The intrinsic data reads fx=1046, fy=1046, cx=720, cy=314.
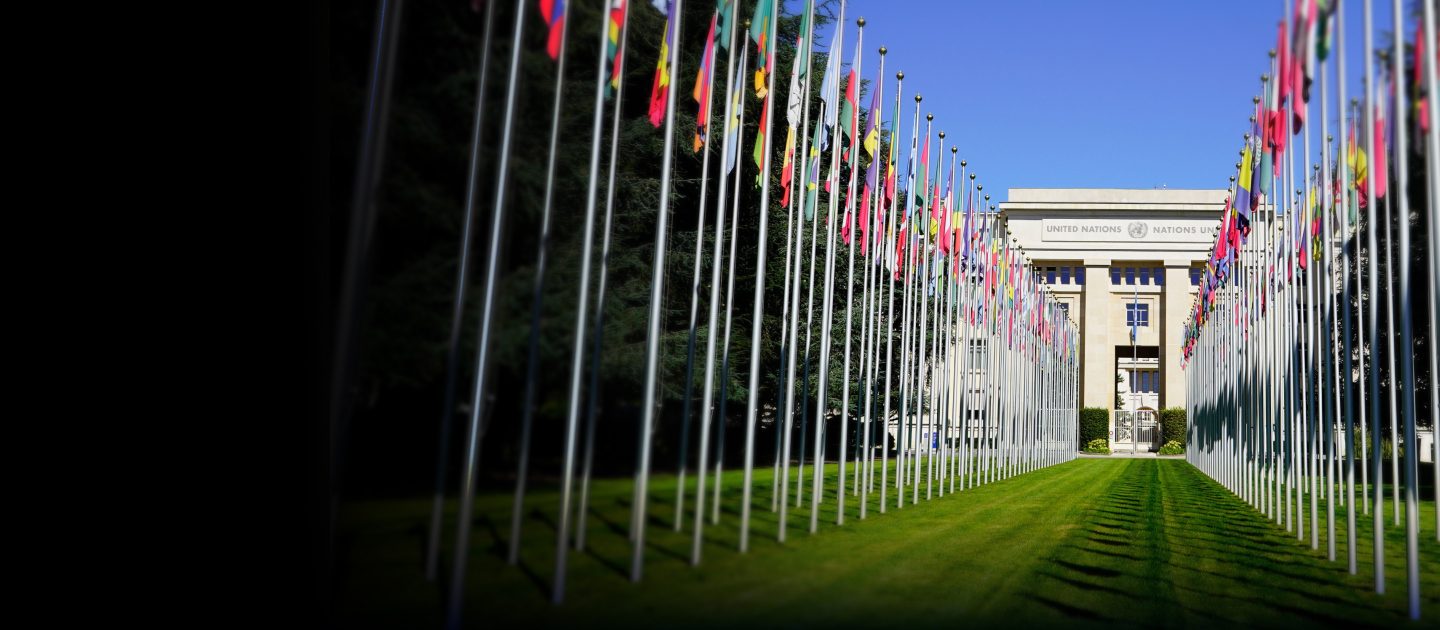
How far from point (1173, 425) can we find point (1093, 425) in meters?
4.59

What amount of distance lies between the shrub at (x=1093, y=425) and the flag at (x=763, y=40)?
58.0 m

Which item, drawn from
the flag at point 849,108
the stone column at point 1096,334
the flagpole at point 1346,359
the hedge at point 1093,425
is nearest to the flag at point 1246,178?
the flagpole at point 1346,359

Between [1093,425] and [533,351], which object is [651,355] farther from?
[1093,425]

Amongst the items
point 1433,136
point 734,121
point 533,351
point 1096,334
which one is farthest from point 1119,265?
point 533,351

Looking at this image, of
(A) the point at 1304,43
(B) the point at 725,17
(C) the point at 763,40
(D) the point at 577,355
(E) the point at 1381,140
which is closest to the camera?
(D) the point at 577,355

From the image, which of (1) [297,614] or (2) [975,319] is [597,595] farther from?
(2) [975,319]

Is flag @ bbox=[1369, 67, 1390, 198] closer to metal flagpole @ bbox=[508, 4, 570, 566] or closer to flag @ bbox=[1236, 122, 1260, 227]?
flag @ bbox=[1236, 122, 1260, 227]

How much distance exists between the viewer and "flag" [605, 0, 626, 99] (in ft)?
27.5

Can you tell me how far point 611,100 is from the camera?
9430 mm

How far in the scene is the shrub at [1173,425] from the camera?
63219mm

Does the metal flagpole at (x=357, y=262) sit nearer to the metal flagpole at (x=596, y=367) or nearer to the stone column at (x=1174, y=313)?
the metal flagpole at (x=596, y=367)

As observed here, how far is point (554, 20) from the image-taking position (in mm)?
7629

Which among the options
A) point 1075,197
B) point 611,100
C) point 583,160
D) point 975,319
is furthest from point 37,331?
point 1075,197

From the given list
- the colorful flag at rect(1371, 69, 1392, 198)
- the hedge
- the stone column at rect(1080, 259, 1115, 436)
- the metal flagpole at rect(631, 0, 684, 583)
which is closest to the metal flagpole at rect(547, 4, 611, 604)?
the metal flagpole at rect(631, 0, 684, 583)
